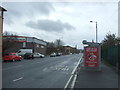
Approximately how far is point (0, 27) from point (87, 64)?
116 feet

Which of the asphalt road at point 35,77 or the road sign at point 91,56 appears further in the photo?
the road sign at point 91,56

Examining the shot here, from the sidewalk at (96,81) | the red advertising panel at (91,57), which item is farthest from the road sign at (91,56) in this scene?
the sidewalk at (96,81)

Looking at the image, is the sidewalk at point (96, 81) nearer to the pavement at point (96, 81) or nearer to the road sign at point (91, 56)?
the pavement at point (96, 81)

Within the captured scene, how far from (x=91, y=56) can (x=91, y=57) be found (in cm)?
10

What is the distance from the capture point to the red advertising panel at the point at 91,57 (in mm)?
20156

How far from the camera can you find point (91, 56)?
2038cm

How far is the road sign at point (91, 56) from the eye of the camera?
794 inches

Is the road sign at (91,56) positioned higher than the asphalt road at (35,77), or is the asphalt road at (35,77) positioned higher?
the road sign at (91,56)

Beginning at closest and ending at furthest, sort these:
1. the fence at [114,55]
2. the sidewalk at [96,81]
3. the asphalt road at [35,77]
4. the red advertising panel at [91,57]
→ the sidewalk at [96,81] < the asphalt road at [35,77] < the fence at [114,55] < the red advertising panel at [91,57]

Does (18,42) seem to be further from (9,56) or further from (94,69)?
(94,69)

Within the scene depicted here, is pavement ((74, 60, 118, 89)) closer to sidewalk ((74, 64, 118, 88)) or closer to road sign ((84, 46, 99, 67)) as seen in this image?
sidewalk ((74, 64, 118, 88))

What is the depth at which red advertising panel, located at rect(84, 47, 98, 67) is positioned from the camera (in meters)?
20.2

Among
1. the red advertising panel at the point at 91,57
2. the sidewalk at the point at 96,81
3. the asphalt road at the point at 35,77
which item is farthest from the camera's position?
the red advertising panel at the point at 91,57

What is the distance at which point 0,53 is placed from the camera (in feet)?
160
